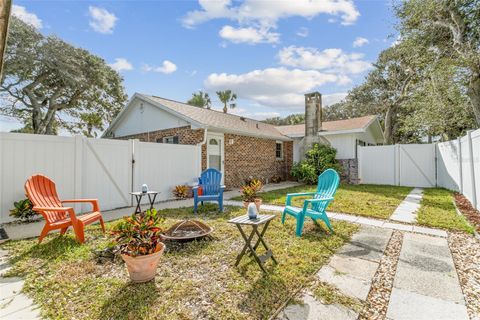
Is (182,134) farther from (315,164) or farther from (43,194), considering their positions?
(315,164)

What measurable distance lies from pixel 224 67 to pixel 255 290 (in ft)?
39.4

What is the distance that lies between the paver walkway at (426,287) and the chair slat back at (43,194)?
191 inches

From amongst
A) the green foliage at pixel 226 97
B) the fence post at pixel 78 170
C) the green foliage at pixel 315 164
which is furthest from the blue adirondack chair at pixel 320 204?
the green foliage at pixel 226 97

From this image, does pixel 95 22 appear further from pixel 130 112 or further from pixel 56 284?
pixel 56 284

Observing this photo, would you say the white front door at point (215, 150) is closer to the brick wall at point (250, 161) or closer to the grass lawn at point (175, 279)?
the brick wall at point (250, 161)

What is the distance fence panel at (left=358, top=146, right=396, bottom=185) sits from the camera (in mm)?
11555

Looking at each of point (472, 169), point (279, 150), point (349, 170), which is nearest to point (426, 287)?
point (472, 169)

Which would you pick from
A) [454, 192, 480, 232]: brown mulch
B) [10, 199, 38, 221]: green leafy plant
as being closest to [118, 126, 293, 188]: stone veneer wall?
[10, 199, 38, 221]: green leafy plant

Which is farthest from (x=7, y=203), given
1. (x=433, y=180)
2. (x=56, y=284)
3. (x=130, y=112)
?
(x=433, y=180)

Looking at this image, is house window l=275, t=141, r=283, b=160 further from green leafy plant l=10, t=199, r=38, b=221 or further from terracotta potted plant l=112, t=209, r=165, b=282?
terracotta potted plant l=112, t=209, r=165, b=282

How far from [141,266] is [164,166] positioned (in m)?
5.51

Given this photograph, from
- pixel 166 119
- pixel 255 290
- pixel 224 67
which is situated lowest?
pixel 255 290

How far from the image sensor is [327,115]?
30672 millimetres

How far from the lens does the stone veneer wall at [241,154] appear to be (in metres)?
9.66
